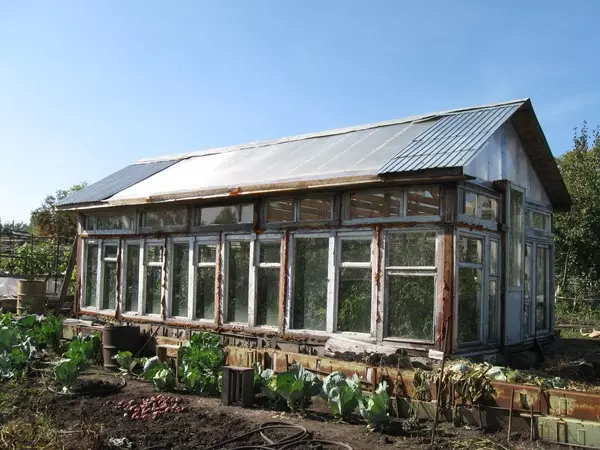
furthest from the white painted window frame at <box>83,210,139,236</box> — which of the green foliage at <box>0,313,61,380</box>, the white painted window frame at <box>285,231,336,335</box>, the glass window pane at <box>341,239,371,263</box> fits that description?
the glass window pane at <box>341,239,371,263</box>

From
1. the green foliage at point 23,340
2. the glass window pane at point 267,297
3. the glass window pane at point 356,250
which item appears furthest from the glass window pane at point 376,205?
the green foliage at point 23,340

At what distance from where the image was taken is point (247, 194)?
40.4ft

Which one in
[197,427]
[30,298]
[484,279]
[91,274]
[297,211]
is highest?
[297,211]

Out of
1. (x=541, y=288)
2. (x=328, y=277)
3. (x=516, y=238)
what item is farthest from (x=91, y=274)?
(x=541, y=288)

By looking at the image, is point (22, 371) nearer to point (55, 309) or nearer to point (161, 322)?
point (161, 322)

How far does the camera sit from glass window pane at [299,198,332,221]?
1146 centimetres

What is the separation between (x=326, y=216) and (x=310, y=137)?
3.69 metres

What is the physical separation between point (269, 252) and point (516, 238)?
15.7 feet

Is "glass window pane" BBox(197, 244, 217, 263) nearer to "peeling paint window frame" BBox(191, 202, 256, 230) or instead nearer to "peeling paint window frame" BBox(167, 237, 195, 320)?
"peeling paint window frame" BBox(167, 237, 195, 320)

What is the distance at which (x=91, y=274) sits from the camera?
16.6 metres

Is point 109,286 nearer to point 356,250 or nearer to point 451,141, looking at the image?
point 356,250

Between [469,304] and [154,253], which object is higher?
[154,253]

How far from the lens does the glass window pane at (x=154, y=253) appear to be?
1469cm

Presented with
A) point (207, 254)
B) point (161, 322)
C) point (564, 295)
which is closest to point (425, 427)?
point (207, 254)
